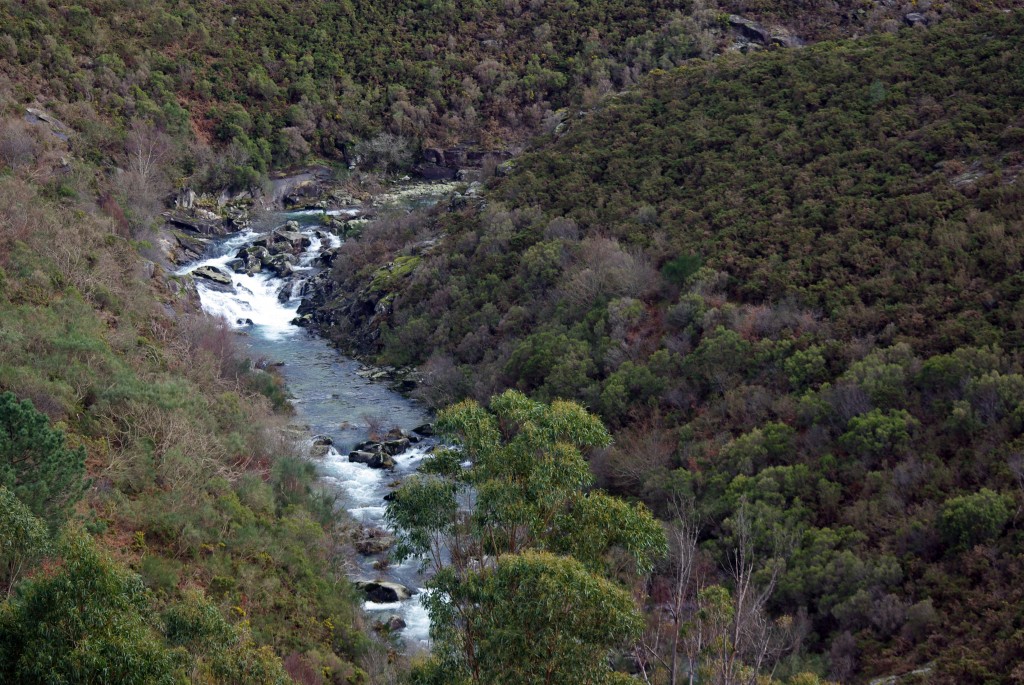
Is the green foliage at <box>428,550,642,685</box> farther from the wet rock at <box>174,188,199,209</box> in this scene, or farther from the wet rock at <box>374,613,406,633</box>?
the wet rock at <box>174,188,199,209</box>

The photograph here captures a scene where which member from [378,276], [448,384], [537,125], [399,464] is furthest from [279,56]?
[399,464]

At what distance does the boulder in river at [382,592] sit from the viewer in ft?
87.9

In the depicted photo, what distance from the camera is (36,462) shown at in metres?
16.4

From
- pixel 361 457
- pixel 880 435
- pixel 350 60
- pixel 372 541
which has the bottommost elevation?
pixel 361 457

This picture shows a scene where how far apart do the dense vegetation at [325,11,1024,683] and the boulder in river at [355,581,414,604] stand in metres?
7.87

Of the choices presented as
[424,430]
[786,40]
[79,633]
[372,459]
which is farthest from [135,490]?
[786,40]

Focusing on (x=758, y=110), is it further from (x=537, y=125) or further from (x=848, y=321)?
(x=537, y=125)

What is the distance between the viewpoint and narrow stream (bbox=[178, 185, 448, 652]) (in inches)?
1130

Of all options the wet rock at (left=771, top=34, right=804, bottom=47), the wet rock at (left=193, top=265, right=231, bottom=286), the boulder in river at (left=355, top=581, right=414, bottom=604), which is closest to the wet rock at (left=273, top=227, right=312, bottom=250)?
the wet rock at (left=193, top=265, right=231, bottom=286)

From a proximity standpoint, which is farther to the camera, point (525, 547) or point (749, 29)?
point (749, 29)

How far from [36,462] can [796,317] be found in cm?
2670

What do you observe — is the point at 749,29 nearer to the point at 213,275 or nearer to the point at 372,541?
the point at 213,275

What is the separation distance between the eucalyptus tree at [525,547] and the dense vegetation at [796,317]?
2.00 meters

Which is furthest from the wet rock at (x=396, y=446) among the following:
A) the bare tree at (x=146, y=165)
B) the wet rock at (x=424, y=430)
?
the bare tree at (x=146, y=165)
